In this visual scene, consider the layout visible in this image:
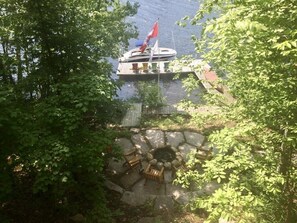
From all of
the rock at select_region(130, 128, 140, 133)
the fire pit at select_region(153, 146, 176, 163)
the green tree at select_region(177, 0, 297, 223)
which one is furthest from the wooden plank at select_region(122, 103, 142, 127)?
the green tree at select_region(177, 0, 297, 223)

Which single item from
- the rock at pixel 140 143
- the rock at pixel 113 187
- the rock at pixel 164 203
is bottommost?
the rock at pixel 164 203

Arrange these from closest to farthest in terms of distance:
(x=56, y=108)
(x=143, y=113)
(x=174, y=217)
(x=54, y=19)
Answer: (x=56, y=108), (x=54, y=19), (x=174, y=217), (x=143, y=113)

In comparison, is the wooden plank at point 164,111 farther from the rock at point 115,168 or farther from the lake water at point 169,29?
the rock at point 115,168

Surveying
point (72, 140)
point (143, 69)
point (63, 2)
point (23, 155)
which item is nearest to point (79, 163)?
point (72, 140)

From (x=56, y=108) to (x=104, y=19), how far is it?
455 cm

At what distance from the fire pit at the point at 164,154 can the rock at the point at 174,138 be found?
1.55ft

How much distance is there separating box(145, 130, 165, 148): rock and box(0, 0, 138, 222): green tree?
13.8 ft

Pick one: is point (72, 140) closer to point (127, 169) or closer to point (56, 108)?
point (56, 108)

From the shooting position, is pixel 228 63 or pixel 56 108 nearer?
pixel 56 108

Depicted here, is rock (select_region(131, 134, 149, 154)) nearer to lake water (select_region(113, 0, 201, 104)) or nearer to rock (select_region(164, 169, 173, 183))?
rock (select_region(164, 169, 173, 183))

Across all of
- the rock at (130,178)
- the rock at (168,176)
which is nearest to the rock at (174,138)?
the rock at (168,176)

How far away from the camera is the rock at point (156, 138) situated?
1274cm

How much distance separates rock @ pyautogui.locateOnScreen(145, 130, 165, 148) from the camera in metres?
12.7

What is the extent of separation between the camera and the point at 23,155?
18.4 ft
